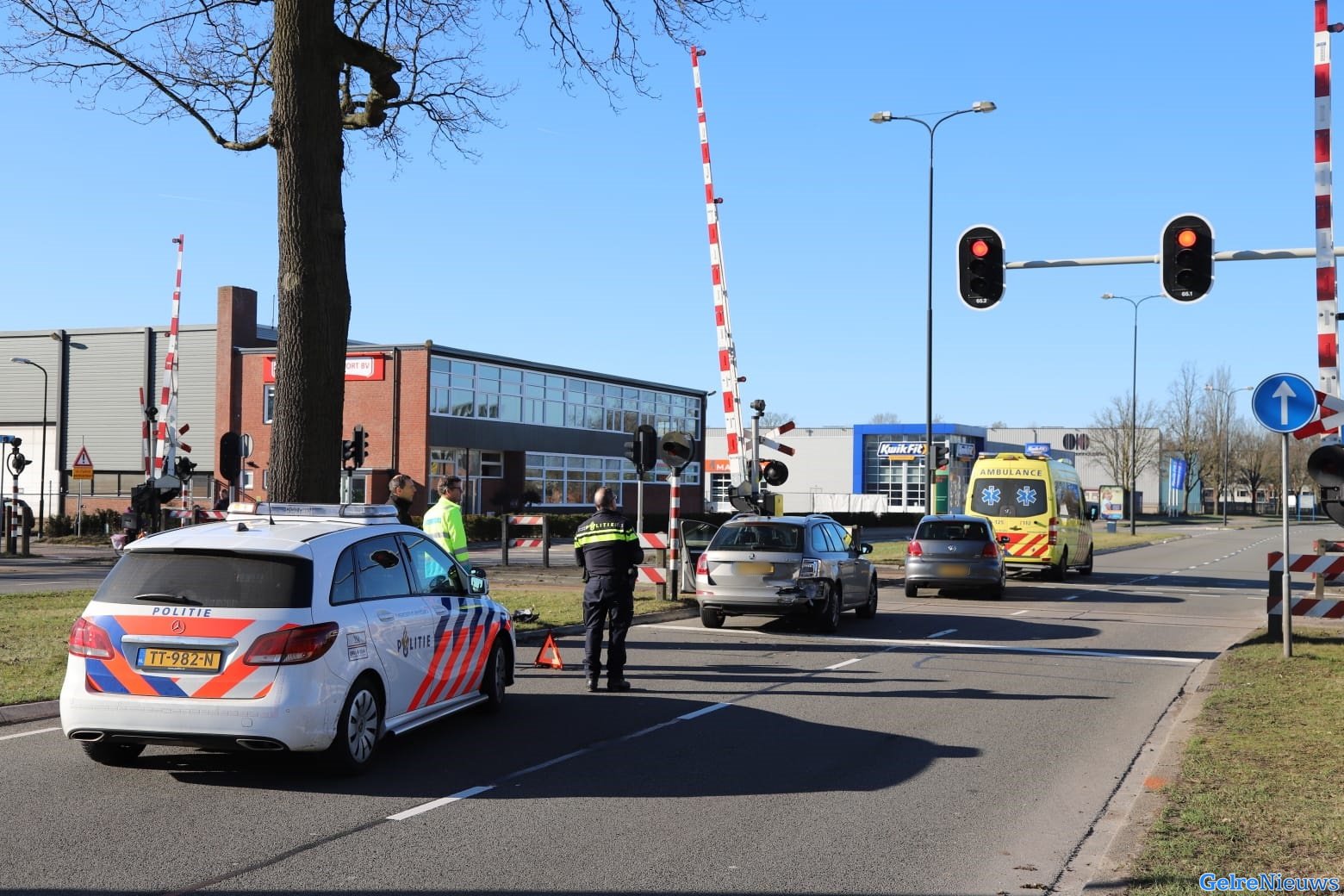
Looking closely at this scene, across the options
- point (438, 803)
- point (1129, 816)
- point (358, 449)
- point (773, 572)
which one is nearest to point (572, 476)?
point (358, 449)

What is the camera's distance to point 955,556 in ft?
79.7

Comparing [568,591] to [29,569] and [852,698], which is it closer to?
[852,698]

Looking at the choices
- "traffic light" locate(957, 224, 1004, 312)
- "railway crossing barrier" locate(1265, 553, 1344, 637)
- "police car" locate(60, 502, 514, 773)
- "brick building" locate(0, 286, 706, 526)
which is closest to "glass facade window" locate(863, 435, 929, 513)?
"brick building" locate(0, 286, 706, 526)

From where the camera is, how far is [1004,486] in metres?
30.4

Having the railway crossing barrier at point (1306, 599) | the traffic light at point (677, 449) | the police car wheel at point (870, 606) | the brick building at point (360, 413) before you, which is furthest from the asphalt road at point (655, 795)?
the brick building at point (360, 413)

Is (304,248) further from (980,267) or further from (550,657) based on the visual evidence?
(980,267)

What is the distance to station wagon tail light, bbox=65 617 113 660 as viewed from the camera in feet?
25.8

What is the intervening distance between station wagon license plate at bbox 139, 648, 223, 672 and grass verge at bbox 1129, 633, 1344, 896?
16.6 ft

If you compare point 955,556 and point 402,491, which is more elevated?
point 402,491

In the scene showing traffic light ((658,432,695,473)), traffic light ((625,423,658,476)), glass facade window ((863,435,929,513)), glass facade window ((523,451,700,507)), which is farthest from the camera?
glass facade window ((863,435,929,513))

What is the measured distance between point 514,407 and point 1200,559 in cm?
2788

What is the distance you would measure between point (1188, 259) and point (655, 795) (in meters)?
11.9

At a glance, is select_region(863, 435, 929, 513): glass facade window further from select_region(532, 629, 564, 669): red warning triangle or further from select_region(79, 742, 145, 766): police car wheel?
select_region(79, 742, 145, 766): police car wheel

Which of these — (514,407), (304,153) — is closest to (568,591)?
(304,153)
